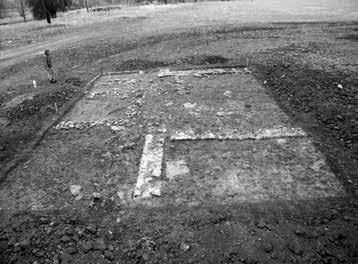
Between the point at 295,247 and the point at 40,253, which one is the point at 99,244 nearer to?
the point at 40,253

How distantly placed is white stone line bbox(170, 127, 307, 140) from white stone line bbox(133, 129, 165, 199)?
0.42 m

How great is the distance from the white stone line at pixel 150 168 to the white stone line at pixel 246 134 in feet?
1.38

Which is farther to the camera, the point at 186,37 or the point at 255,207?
the point at 186,37

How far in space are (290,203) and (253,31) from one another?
12.0 meters

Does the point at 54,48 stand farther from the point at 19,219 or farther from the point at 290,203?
the point at 290,203

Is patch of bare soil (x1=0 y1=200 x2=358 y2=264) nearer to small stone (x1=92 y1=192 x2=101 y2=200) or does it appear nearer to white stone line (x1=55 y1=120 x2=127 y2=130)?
small stone (x1=92 y1=192 x2=101 y2=200)

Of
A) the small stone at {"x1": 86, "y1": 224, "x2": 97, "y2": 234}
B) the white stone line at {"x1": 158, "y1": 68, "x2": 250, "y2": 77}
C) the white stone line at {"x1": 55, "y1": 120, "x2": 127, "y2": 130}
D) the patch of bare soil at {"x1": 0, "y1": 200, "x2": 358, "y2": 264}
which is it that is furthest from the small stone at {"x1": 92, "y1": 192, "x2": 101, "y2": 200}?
the white stone line at {"x1": 158, "y1": 68, "x2": 250, "y2": 77}

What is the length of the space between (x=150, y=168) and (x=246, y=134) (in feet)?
7.74

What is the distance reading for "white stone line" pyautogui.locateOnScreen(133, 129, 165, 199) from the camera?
14.6ft

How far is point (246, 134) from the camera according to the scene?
19.0 feet

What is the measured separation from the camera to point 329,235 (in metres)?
3.53

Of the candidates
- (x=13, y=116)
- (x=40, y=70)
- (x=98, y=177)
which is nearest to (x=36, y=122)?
(x=13, y=116)

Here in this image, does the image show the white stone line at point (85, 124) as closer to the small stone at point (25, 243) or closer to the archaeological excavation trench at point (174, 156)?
the archaeological excavation trench at point (174, 156)

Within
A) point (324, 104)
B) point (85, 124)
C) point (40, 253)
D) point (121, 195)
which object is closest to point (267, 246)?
point (121, 195)
